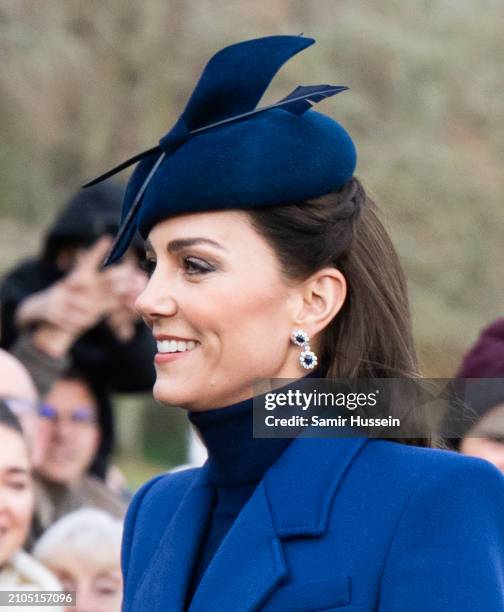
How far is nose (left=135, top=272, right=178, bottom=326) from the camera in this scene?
6.48ft

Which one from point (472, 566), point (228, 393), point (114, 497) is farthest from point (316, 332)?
point (114, 497)

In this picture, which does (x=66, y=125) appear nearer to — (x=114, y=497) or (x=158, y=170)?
(x=114, y=497)

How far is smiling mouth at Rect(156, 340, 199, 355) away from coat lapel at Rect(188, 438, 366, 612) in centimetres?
23

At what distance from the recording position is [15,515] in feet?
10.7

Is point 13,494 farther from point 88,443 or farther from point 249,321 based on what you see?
point 249,321

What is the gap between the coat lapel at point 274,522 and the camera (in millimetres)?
1853

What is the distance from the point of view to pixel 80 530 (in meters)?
3.49

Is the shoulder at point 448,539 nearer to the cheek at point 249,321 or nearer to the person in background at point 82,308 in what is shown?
the cheek at point 249,321

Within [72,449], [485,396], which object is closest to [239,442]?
[485,396]

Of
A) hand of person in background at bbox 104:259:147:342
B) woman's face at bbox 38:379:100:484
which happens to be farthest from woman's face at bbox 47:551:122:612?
hand of person in background at bbox 104:259:147:342

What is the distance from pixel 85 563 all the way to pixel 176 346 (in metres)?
1.57

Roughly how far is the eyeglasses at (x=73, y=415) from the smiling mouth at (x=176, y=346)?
66.8 inches

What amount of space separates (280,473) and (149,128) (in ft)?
15.1

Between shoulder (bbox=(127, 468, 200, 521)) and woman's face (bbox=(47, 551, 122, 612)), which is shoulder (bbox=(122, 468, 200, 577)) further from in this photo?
woman's face (bbox=(47, 551, 122, 612))
